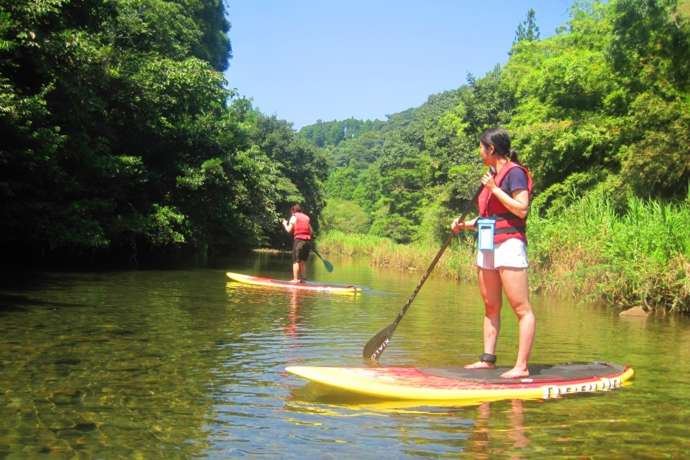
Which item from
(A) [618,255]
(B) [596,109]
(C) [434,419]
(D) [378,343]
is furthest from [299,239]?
(B) [596,109]

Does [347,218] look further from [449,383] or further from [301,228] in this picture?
[449,383]

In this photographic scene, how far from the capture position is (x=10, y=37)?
12.8m

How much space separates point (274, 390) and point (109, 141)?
1554 centimetres

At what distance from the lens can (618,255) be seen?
496 inches

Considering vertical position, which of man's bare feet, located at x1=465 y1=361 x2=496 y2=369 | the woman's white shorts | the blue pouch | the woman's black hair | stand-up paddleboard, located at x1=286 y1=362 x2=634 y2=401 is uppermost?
the woman's black hair

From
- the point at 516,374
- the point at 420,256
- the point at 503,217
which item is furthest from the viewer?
the point at 420,256

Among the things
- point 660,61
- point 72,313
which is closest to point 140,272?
point 72,313

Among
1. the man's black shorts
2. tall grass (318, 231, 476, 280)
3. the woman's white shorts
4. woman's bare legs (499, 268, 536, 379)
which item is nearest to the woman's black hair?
the woman's white shorts

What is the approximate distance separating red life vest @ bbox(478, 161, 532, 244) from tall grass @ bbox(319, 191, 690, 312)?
23.4 ft

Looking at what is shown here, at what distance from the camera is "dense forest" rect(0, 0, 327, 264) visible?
13362mm

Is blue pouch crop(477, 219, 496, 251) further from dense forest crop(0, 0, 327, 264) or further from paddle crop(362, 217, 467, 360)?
dense forest crop(0, 0, 327, 264)

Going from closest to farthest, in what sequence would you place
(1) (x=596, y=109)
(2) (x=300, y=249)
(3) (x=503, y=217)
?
(3) (x=503, y=217) < (2) (x=300, y=249) < (1) (x=596, y=109)

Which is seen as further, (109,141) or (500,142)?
(109,141)

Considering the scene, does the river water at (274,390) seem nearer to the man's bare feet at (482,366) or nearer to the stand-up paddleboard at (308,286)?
the man's bare feet at (482,366)
